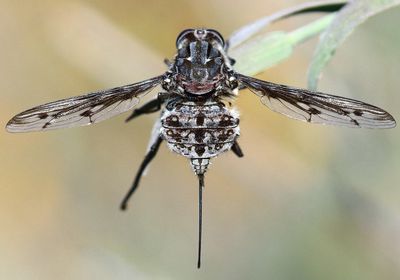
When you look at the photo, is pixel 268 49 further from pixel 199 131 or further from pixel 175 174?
pixel 175 174

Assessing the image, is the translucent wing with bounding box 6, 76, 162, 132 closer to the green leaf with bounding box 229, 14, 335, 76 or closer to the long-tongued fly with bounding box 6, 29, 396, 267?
the long-tongued fly with bounding box 6, 29, 396, 267

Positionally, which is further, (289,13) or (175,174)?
(175,174)

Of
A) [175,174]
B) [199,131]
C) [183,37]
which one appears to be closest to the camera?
[199,131]

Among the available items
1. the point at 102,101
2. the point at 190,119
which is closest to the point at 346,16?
the point at 190,119

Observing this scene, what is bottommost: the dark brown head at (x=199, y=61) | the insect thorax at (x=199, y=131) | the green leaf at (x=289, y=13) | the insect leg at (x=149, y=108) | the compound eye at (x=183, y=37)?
the insect thorax at (x=199, y=131)

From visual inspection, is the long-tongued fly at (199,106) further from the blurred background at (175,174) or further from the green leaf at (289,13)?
the blurred background at (175,174)

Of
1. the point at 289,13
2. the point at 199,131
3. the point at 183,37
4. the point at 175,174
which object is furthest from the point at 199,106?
the point at 175,174

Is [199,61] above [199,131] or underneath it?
above

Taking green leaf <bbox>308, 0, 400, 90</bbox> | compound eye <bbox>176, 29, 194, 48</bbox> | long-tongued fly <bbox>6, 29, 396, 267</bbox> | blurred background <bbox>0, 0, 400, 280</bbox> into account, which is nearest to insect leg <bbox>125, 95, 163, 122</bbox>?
long-tongued fly <bbox>6, 29, 396, 267</bbox>

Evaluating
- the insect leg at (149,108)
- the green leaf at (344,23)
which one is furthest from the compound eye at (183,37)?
the green leaf at (344,23)
